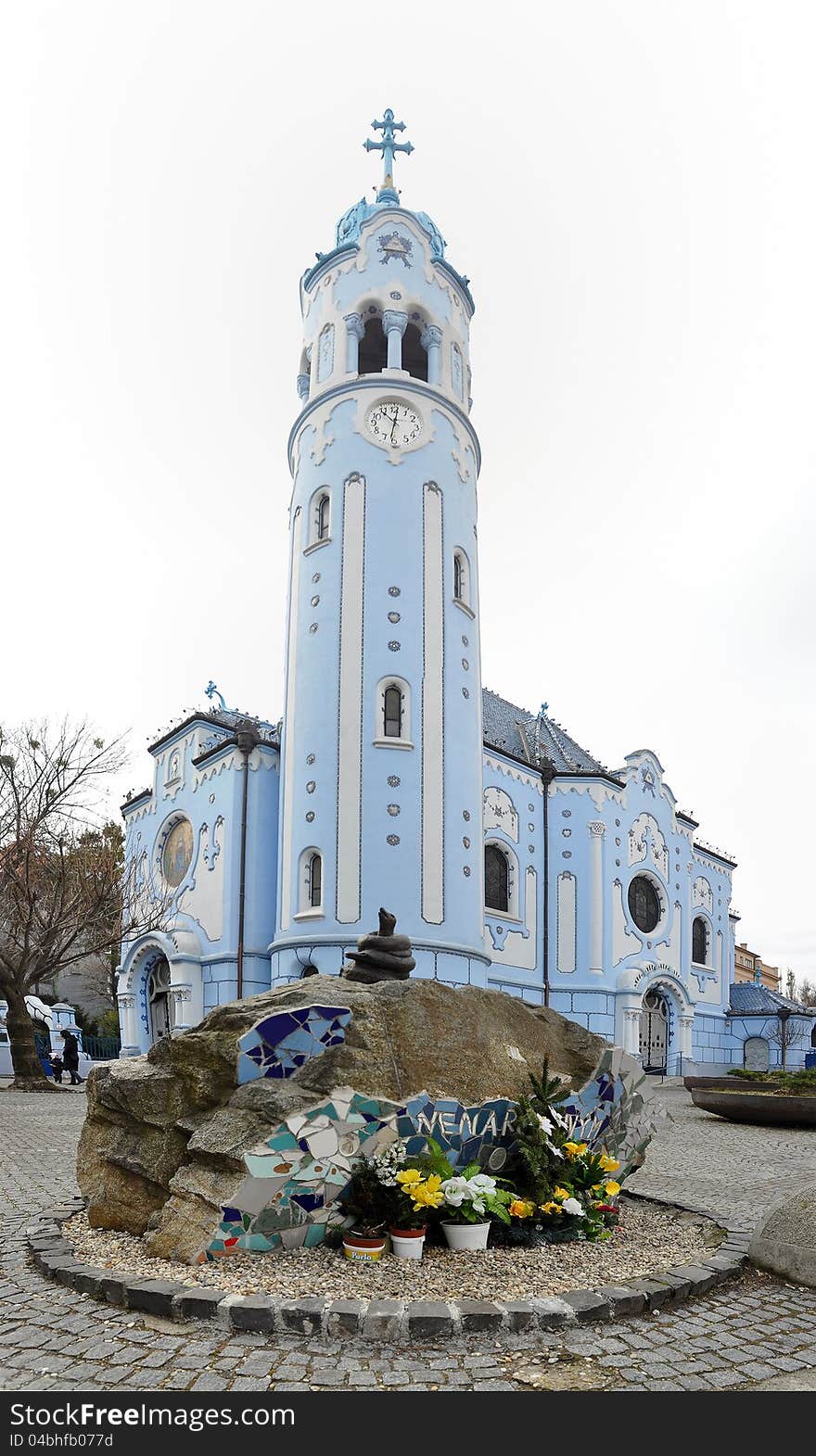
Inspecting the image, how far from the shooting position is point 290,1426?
3965mm

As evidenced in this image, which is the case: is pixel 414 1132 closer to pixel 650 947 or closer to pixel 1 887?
pixel 1 887

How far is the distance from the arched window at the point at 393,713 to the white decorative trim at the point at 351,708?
0.45 m

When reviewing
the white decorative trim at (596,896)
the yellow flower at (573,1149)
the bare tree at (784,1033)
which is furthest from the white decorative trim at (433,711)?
the bare tree at (784,1033)

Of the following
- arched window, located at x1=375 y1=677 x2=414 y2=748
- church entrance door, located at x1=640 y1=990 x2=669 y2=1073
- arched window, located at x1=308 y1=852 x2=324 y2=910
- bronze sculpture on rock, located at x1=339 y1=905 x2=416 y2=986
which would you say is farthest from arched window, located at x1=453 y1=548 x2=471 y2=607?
bronze sculpture on rock, located at x1=339 y1=905 x2=416 y2=986

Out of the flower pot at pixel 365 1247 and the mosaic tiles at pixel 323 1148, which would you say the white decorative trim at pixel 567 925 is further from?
the flower pot at pixel 365 1247

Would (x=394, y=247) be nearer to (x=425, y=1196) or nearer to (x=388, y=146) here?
(x=388, y=146)

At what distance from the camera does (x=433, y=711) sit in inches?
965

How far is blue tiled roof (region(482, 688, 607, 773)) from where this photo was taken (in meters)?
32.6

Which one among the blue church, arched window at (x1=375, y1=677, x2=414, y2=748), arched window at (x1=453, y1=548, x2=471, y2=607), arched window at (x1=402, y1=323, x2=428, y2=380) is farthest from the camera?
arched window at (x1=402, y1=323, x2=428, y2=380)

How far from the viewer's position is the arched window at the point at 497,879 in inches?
1142

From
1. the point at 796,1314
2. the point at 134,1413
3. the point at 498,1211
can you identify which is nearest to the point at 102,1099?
the point at 498,1211

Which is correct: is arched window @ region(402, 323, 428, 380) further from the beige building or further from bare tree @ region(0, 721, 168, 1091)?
the beige building

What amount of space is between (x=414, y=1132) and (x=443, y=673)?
18632 millimetres

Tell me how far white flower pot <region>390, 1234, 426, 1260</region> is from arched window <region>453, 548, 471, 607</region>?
20934 mm
